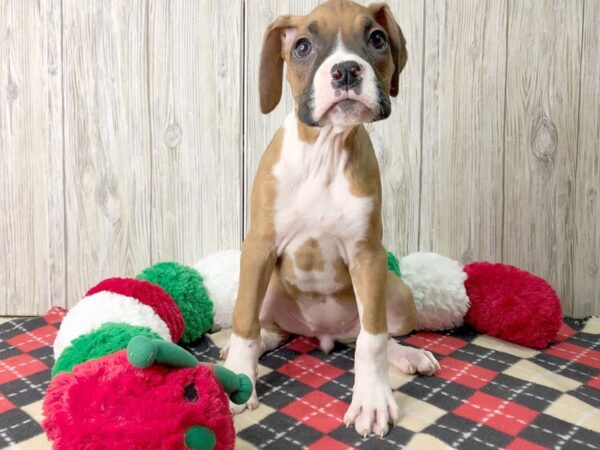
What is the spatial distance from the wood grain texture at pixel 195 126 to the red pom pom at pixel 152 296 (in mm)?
576

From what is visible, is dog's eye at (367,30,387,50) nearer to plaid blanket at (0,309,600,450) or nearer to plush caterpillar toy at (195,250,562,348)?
plush caterpillar toy at (195,250,562,348)

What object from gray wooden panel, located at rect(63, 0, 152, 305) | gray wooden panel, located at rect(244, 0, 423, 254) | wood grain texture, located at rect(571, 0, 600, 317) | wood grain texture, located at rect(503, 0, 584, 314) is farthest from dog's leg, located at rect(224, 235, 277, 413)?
wood grain texture, located at rect(571, 0, 600, 317)

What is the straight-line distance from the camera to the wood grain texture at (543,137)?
109 inches

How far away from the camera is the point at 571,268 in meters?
2.91

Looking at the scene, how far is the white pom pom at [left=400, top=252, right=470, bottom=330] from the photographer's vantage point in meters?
2.66

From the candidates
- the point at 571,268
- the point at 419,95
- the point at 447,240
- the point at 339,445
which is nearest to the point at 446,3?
the point at 419,95

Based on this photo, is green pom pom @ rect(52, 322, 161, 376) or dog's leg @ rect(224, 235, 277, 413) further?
dog's leg @ rect(224, 235, 277, 413)

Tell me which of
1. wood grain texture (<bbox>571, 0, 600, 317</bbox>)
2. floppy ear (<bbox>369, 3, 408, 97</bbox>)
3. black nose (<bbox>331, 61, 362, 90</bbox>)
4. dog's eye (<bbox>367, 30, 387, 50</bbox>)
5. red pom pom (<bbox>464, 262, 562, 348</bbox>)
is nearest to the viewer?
black nose (<bbox>331, 61, 362, 90</bbox>)

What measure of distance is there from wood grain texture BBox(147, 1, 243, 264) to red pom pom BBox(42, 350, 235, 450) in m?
1.43

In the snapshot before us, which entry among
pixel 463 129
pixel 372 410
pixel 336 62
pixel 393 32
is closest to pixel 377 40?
pixel 393 32

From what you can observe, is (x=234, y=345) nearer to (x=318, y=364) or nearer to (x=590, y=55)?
(x=318, y=364)

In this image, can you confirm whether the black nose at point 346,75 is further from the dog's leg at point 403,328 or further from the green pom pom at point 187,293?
the green pom pom at point 187,293

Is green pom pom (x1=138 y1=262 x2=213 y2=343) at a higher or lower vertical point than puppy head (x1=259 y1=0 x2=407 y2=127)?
lower

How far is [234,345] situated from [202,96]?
132 centimetres
